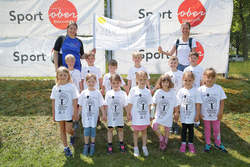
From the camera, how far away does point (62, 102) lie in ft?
10.5

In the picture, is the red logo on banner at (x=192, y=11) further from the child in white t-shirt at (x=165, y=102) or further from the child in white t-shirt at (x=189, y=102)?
the child in white t-shirt at (x=165, y=102)

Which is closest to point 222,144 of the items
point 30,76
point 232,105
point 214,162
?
point 214,162

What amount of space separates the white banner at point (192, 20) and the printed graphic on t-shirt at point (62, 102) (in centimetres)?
448

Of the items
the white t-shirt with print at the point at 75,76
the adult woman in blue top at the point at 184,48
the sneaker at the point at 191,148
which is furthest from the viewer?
the adult woman in blue top at the point at 184,48

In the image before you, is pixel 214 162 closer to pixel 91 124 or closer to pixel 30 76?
pixel 91 124

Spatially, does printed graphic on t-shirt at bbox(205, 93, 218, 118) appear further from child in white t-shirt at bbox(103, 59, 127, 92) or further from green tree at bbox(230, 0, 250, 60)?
green tree at bbox(230, 0, 250, 60)

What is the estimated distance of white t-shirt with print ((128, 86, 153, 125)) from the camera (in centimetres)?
320

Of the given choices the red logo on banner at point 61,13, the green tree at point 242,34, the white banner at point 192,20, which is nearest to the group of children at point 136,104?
the white banner at point 192,20

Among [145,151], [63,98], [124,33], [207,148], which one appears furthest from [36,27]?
[207,148]

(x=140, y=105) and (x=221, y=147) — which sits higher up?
(x=140, y=105)

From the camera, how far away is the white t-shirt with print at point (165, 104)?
10.9 ft

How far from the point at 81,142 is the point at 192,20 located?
6027 mm

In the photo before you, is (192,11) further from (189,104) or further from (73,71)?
(73,71)

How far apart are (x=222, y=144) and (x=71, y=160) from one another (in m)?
2.90
